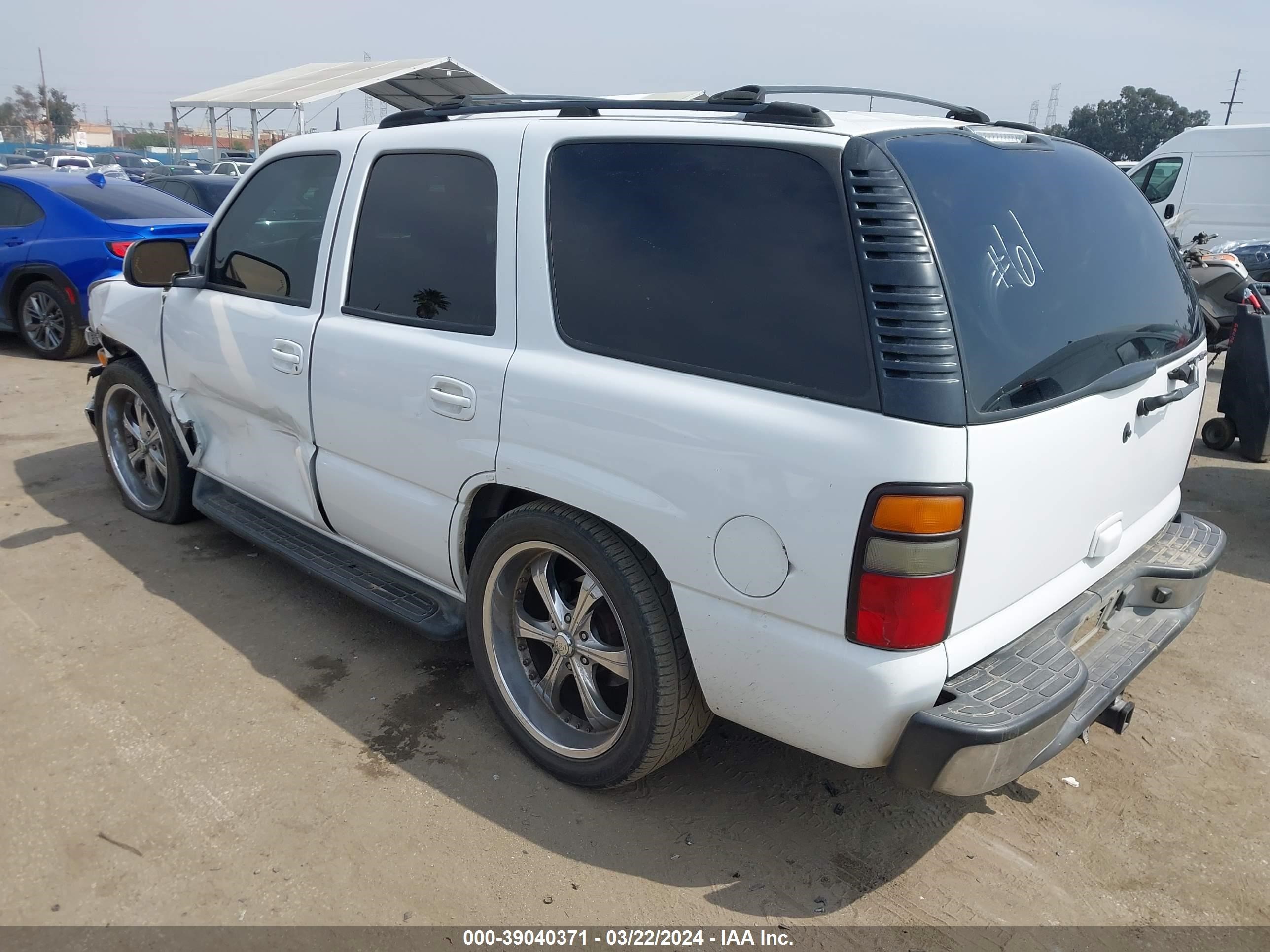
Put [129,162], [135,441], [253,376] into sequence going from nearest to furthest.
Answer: [253,376] → [135,441] → [129,162]

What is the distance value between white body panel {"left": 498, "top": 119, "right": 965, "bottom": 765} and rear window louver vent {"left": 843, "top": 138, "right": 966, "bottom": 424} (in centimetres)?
7

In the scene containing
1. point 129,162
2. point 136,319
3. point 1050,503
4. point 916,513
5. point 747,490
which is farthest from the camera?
point 129,162

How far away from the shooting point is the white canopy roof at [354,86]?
17.5m

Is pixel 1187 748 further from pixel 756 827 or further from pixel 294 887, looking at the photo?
pixel 294 887

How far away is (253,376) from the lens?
149 inches

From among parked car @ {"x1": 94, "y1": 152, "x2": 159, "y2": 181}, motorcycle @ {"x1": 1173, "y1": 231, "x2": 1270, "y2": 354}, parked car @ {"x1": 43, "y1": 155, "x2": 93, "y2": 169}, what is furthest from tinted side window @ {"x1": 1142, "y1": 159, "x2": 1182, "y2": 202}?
parked car @ {"x1": 94, "y1": 152, "x2": 159, "y2": 181}

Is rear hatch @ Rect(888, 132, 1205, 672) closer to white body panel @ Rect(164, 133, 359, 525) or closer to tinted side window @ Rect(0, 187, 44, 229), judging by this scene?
white body panel @ Rect(164, 133, 359, 525)

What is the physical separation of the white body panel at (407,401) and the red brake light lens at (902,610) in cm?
122

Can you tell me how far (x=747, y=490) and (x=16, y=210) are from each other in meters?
9.22

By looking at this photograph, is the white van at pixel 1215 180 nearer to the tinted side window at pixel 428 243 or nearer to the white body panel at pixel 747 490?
the tinted side window at pixel 428 243

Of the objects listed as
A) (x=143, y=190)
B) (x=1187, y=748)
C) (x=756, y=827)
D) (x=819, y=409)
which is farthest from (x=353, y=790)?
(x=143, y=190)

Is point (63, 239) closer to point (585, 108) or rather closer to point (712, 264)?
point (585, 108)

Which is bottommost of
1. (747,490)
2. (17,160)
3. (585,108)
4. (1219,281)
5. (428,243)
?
(17,160)

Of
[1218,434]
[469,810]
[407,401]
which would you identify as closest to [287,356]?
A: [407,401]
